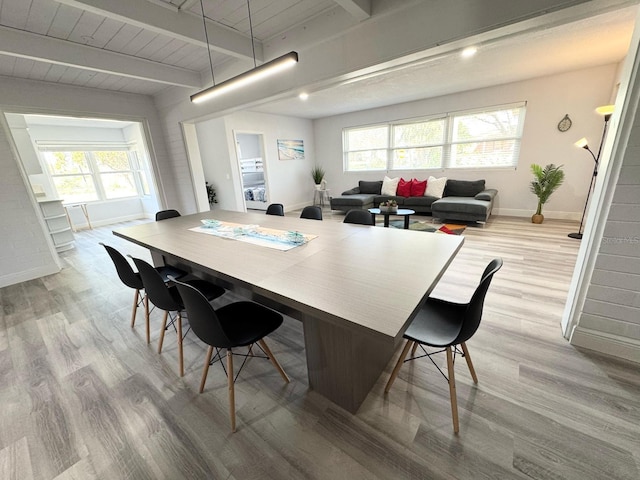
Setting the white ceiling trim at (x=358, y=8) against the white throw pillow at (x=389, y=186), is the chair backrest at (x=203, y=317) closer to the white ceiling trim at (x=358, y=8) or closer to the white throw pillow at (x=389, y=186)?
the white ceiling trim at (x=358, y=8)

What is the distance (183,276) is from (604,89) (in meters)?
6.77

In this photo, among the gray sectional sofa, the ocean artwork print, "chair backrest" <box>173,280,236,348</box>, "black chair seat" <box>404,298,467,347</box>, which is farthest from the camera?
the ocean artwork print

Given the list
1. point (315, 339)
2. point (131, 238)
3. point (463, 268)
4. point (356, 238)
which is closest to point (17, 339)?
point (131, 238)

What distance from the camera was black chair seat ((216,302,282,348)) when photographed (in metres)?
1.33

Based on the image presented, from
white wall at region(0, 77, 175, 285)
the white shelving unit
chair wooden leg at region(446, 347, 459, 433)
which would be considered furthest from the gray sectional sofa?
the white shelving unit

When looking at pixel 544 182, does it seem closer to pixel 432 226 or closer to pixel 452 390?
pixel 432 226

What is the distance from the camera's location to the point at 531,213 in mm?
5109

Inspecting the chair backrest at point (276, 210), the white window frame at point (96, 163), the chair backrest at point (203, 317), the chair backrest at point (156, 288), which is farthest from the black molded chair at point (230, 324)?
the white window frame at point (96, 163)

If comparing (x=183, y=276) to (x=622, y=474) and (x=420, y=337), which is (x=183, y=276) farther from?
(x=622, y=474)

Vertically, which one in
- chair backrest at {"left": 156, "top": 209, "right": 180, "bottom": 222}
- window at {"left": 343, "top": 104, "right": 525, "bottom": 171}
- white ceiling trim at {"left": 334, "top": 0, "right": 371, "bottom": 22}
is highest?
white ceiling trim at {"left": 334, "top": 0, "right": 371, "bottom": 22}

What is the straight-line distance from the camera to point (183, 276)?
228 cm

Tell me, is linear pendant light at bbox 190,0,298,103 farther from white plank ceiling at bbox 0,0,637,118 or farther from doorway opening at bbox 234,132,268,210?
doorway opening at bbox 234,132,268,210

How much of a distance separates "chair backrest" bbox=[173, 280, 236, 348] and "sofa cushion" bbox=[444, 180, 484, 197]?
5.68m

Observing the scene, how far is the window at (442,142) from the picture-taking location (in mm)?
5105
